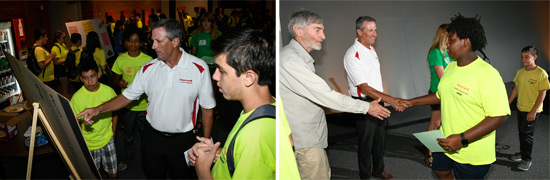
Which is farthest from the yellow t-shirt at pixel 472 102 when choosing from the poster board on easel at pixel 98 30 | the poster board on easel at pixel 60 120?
the poster board on easel at pixel 98 30

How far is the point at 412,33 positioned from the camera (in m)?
2.01

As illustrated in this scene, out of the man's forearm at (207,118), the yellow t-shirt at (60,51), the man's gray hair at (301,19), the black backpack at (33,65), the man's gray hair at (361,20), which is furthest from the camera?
the yellow t-shirt at (60,51)

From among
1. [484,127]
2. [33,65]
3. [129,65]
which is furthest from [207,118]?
[33,65]

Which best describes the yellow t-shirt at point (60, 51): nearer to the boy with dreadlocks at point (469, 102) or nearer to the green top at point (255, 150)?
the green top at point (255, 150)

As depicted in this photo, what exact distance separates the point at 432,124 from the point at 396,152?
0.51 metres

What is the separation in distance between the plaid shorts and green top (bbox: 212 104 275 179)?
1.93 m

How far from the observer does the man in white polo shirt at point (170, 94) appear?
84.0 inches

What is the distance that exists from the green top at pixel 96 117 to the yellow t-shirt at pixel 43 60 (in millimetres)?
710

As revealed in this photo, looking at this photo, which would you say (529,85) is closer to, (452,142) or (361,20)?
(452,142)

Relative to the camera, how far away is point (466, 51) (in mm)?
1717

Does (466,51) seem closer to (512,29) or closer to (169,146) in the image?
(512,29)

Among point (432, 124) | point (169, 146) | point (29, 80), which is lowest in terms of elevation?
point (169, 146)

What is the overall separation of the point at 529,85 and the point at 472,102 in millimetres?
425

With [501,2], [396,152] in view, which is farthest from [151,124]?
[501,2]
